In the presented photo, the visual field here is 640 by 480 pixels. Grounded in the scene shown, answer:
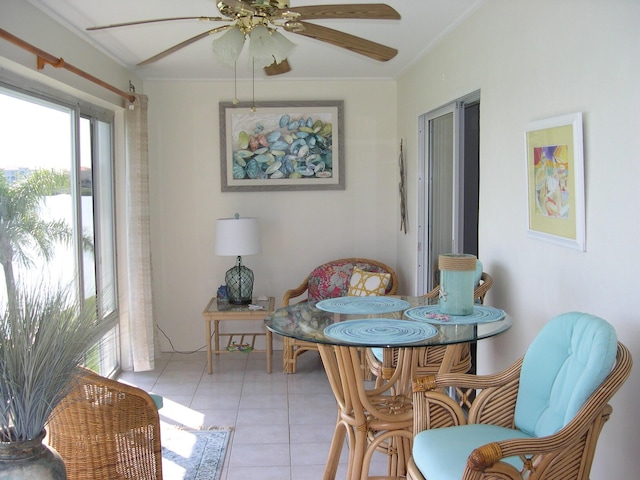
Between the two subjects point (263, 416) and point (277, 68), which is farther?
point (263, 416)

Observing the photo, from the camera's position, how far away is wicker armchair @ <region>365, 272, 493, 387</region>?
3.19m

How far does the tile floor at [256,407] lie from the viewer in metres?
3.46

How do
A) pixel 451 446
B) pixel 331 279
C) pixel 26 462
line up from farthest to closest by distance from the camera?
pixel 331 279 → pixel 451 446 → pixel 26 462

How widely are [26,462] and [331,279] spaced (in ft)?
12.0

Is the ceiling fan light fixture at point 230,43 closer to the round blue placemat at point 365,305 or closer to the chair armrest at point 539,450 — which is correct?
the round blue placemat at point 365,305

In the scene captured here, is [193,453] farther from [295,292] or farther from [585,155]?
[585,155]

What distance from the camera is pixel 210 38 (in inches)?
159

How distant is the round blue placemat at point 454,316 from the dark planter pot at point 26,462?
1.56 m

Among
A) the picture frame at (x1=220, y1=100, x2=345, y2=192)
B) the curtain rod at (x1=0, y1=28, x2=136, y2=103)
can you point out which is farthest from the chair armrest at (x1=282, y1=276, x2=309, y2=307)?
the curtain rod at (x1=0, y1=28, x2=136, y2=103)

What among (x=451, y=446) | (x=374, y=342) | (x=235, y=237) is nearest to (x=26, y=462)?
(x=374, y=342)

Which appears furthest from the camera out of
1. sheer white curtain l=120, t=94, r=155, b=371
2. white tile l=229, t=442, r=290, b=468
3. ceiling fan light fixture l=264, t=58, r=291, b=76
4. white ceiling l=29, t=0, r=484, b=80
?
sheer white curtain l=120, t=94, r=155, b=371

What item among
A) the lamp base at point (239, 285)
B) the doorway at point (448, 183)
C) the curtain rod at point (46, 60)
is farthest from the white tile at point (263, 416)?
the curtain rod at point (46, 60)

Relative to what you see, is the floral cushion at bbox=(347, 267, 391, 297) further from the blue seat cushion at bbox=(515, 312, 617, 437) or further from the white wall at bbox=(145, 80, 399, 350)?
the blue seat cushion at bbox=(515, 312, 617, 437)

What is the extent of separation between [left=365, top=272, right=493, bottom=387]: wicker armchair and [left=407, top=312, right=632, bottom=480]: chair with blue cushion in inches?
26.4
